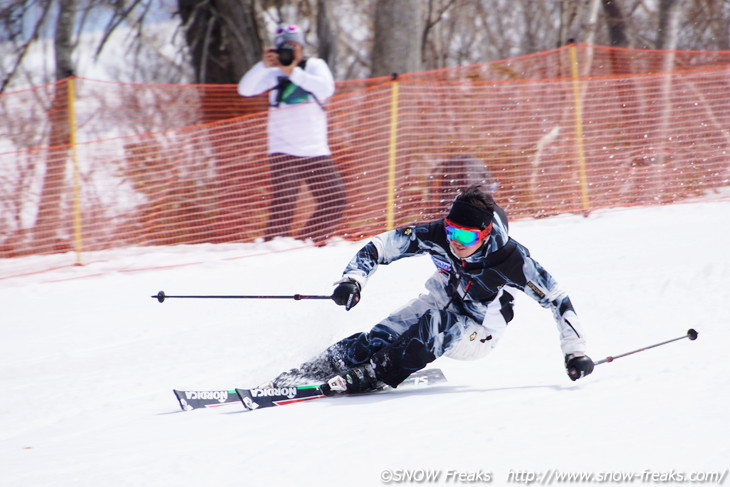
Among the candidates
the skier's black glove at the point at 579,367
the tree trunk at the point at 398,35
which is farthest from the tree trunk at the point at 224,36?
the skier's black glove at the point at 579,367

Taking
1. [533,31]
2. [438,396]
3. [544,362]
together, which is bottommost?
[544,362]

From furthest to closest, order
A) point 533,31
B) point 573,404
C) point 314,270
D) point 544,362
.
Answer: point 533,31 < point 314,270 < point 544,362 < point 573,404

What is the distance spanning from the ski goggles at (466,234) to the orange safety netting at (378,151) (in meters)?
3.11

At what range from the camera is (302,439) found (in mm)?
3301

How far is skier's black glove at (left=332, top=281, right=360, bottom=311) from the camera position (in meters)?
4.16

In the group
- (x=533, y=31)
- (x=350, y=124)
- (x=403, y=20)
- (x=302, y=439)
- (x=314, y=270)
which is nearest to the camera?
(x=302, y=439)

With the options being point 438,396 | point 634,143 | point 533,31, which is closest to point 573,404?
point 438,396

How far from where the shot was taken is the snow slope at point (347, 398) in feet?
9.85

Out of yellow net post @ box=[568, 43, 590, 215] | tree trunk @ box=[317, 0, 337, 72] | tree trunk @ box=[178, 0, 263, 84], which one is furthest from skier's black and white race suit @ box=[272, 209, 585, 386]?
tree trunk @ box=[178, 0, 263, 84]

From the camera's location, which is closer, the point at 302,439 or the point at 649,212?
the point at 302,439

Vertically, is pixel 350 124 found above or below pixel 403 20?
below

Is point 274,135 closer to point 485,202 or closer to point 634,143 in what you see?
point 485,202

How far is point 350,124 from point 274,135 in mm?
797

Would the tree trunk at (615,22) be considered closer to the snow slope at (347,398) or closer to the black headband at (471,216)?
the snow slope at (347,398)
